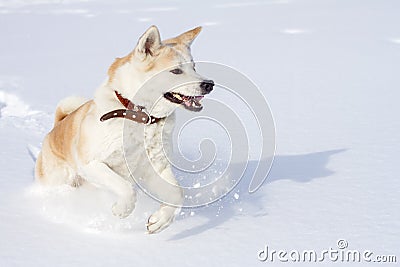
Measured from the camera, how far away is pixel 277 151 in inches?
165

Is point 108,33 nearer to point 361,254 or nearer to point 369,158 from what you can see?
point 369,158

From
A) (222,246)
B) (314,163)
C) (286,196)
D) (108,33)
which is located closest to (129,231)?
(222,246)

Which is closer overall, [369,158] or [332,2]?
[369,158]

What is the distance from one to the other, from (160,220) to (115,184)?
312 mm

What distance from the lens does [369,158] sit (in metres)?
3.84

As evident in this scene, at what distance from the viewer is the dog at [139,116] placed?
297cm

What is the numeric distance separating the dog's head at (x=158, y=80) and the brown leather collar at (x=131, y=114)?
0.09 feet

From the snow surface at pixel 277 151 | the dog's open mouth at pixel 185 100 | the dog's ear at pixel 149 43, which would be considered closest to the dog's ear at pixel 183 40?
the dog's ear at pixel 149 43

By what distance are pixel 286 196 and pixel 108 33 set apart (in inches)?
305

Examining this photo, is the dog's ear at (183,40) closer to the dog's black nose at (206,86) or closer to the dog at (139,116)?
the dog at (139,116)

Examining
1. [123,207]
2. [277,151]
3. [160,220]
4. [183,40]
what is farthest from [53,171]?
[277,151]

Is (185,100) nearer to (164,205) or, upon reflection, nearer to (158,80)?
(158,80)

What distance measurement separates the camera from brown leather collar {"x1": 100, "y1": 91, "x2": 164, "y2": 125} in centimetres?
298

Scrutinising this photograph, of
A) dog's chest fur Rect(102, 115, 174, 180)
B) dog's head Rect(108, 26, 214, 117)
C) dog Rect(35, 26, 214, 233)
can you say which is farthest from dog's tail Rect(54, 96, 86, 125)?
dog's chest fur Rect(102, 115, 174, 180)
